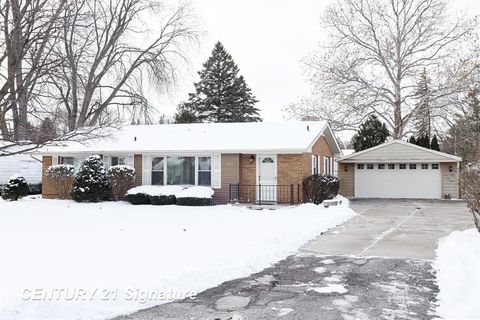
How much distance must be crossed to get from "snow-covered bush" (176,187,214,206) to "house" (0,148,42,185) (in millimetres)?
13458

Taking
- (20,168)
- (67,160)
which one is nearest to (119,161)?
(67,160)

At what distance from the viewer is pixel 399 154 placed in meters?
25.2

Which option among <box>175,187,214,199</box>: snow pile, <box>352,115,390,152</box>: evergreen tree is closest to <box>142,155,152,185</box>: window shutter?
<box>175,187,214,199</box>: snow pile

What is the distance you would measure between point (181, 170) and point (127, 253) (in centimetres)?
1278

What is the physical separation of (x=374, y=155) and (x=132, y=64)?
18805mm

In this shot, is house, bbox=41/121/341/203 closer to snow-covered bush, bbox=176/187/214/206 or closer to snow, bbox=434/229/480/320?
snow-covered bush, bbox=176/187/214/206

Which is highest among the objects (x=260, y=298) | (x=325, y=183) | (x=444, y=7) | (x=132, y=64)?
(x=444, y=7)

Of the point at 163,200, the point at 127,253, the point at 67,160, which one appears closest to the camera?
the point at 127,253

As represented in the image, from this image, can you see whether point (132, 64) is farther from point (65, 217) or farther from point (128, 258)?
point (128, 258)

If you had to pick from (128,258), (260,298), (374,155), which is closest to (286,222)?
(128,258)

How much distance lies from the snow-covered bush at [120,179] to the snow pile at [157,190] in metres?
0.92

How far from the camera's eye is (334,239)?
1125cm

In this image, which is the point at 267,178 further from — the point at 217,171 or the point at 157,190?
the point at 157,190

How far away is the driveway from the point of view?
563 centimetres
